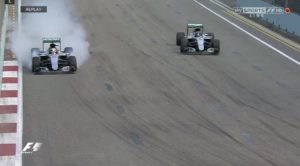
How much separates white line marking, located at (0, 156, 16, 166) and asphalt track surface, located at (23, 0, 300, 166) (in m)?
0.26

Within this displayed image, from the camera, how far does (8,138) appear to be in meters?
13.1

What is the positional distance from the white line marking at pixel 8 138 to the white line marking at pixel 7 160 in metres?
0.93

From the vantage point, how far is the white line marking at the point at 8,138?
1287 cm

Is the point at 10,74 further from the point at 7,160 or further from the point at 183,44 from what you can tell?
the point at 7,160

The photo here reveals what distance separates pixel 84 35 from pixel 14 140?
13690mm

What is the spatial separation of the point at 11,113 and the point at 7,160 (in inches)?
130

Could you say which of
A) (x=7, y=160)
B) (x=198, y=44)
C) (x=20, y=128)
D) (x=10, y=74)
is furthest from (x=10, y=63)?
(x=7, y=160)

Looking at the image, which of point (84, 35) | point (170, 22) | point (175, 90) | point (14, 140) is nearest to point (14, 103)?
point (14, 140)

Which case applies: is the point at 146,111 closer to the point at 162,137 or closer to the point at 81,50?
the point at 162,137

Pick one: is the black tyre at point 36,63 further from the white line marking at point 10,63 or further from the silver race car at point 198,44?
the silver race car at point 198,44

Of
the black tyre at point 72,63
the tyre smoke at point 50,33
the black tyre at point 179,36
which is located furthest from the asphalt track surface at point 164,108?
the tyre smoke at point 50,33

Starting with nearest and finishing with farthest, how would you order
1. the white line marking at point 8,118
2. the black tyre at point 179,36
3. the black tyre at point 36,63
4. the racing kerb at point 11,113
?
1. the racing kerb at point 11,113
2. the white line marking at point 8,118
3. the black tyre at point 36,63
4. the black tyre at point 179,36

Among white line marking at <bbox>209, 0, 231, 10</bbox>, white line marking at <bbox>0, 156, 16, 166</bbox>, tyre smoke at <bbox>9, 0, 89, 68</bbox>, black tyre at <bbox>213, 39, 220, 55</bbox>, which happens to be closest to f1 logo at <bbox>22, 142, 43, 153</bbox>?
white line marking at <bbox>0, 156, 16, 166</bbox>

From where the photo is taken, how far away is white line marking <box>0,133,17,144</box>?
12.9m
